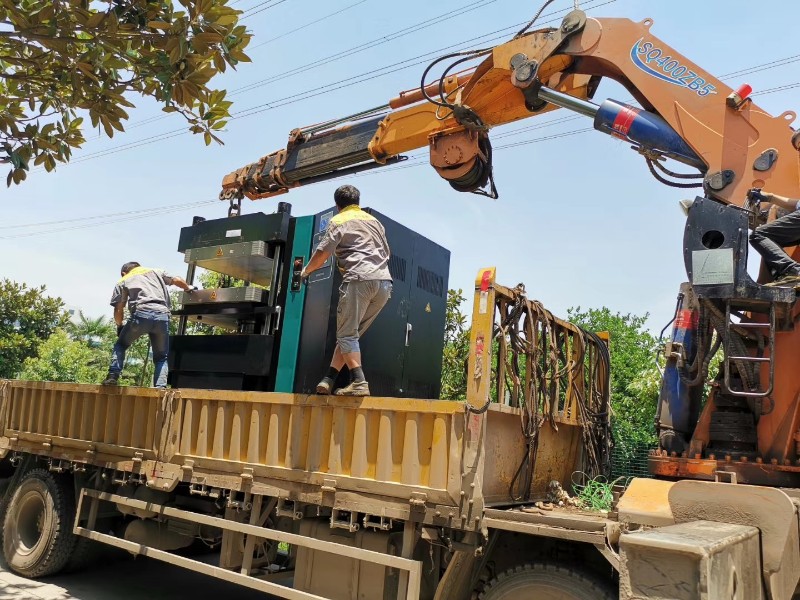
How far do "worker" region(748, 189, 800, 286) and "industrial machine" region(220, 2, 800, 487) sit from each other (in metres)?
0.12

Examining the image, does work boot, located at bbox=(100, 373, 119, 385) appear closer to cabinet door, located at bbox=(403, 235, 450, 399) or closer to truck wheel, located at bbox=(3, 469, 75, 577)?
truck wheel, located at bbox=(3, 469, 75, 577)

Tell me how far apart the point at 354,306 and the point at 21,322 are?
→ 23036 mm

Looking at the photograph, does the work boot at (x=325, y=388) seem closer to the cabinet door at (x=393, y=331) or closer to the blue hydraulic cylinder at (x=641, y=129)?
the cabinet door at (x=393, y=331)

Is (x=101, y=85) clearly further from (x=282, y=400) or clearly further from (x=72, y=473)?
(x=72, y=473)

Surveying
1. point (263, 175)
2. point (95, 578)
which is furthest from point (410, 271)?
point (95, 578)

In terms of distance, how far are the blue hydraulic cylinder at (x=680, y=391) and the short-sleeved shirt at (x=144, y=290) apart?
15.4 ft

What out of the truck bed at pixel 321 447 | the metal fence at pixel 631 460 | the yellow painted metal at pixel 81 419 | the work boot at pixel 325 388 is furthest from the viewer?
the metal fence at pixel 631 460

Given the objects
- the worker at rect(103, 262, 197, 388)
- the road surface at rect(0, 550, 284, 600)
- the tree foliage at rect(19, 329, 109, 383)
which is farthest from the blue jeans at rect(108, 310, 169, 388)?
the tree foliage at rect(19, 329, 109, 383)

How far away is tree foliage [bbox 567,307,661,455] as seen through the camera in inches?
399

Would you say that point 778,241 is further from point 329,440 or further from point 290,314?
point 290,314

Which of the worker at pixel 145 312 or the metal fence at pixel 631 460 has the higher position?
the worker at pixel 145 312

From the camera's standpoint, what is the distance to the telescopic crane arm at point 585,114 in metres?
3.75

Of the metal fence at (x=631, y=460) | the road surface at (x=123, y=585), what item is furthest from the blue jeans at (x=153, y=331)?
the metal fence at (x=631, y=460)

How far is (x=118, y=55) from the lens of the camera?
451 cm
